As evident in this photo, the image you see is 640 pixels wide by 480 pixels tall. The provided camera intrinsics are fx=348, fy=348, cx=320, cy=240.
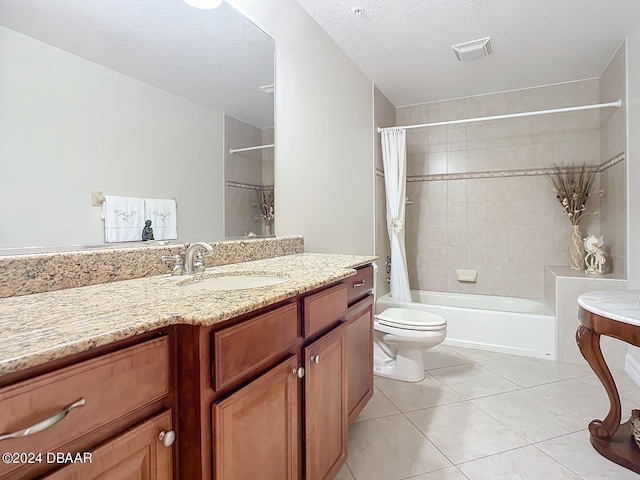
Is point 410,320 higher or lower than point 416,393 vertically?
higher

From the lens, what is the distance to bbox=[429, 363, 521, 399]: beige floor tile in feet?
7.10

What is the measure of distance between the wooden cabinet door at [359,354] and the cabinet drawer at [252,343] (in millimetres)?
483

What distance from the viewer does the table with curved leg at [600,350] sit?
1395mm

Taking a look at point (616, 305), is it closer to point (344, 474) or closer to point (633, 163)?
point (344, 474)

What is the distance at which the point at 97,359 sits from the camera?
570 mm

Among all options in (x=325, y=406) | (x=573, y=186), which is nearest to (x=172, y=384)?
(x=325, y=406)

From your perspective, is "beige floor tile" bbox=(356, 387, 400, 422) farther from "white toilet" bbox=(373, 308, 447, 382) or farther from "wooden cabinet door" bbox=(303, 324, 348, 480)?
"wooden cabinet door" bbox=(303, 324, 348, 480)

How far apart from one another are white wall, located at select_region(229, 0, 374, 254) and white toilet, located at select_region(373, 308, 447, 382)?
0.62 meters

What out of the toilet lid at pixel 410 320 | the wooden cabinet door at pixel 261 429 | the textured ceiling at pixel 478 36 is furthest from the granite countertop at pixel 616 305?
the textured ceiling at pixel 478 36

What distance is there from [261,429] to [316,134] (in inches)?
71.2

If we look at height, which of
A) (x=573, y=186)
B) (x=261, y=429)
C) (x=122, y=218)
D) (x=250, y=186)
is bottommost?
(x=261, y=429)

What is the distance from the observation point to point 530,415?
187cm

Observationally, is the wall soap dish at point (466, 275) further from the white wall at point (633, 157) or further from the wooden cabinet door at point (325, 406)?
the wooden cabinet door at point (325, 406)

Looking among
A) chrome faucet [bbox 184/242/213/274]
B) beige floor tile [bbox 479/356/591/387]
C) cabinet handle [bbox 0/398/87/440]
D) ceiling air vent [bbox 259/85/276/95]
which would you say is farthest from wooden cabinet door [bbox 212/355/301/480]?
beige floor tile [bbox 479/356/591/387]
